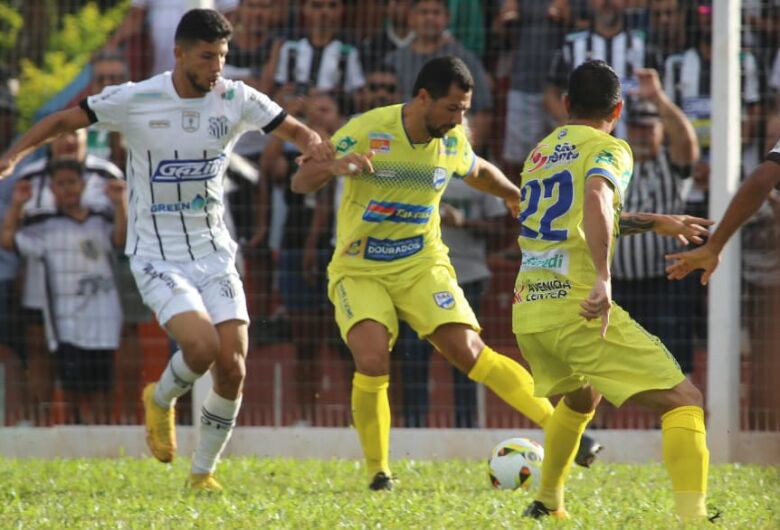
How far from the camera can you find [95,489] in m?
7.60

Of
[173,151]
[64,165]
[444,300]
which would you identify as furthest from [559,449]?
[64,165]

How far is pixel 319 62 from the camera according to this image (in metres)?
9.72

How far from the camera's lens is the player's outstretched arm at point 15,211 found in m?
9.87

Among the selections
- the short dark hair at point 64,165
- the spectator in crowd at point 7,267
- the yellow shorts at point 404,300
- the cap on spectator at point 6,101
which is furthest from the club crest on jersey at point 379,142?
the cap on spectator at point 6,101

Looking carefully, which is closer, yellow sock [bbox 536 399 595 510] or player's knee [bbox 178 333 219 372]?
yellow sock [bbox 536 399 595 510]

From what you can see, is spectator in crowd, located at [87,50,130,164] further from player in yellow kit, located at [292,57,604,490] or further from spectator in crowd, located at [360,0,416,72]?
player in yellow kit, located at [292,57,604,490]

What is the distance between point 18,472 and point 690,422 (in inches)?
170

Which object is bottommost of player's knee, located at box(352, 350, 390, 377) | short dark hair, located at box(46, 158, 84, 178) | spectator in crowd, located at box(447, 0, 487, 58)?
player's knee, located at box(352, 350, 390, 377)

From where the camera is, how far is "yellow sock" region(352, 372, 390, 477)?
7547mm

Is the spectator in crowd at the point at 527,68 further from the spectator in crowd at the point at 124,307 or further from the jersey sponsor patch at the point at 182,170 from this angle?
the jersey sponsor patch at the point at 182,170

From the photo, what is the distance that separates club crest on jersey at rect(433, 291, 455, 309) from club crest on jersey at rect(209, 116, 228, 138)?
1447 millimetres

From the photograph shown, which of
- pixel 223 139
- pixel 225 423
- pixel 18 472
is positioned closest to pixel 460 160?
pixel 223 139

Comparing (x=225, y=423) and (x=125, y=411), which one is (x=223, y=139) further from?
(x=125, y=411)

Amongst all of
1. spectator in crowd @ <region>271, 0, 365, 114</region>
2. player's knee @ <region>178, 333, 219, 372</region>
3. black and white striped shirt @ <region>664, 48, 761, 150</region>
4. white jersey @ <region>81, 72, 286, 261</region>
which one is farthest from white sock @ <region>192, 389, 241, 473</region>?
black and white striped shirt @ <region>664, 48, 761, 150</region>
